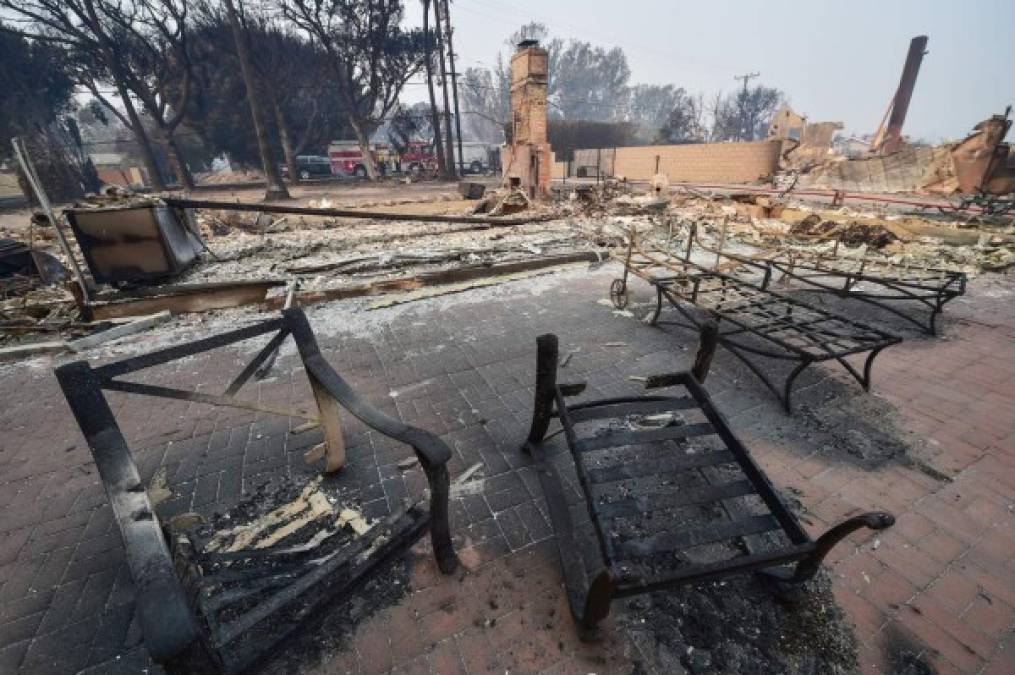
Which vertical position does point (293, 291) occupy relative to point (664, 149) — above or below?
below

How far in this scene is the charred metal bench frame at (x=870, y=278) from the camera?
5.08 metres

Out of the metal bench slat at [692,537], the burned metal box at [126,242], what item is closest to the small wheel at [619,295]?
the metal bench slat at [692,537]

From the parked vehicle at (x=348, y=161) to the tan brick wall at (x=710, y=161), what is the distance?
1901 centimetres

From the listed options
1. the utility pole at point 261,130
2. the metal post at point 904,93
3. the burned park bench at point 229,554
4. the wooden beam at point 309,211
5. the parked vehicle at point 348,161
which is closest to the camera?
the burned park bench at point 229,554

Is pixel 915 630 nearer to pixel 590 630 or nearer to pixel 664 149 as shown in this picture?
pixel 590 630

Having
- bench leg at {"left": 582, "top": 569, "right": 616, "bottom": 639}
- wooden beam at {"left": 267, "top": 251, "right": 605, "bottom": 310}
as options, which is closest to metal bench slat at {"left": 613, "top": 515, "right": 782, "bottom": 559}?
bench leg at {"left": 582, "top": 569, "right": 616, "bottom": 639}

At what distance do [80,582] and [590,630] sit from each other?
2649 mm

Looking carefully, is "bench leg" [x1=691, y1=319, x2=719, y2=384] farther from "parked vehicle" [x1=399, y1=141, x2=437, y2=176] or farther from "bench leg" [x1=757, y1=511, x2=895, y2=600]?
"parked vehicle" [x1=399, y1=141, x2=437, y2=176]

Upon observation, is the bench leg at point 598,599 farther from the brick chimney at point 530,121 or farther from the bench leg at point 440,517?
the brick chimney at point 530,121

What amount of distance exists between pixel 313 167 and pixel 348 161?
8.46ft

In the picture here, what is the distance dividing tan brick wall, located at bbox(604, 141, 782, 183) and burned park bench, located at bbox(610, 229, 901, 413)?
20253mm

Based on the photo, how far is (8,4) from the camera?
65.4 ft

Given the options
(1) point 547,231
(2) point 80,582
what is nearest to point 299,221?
(1) point 547,231

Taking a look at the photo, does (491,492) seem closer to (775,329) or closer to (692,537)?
(692,537)
